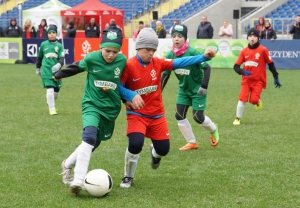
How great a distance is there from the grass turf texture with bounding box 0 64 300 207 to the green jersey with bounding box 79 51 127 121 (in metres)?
0.90

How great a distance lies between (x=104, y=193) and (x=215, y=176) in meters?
1.66

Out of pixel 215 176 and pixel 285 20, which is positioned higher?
pixel 285 20

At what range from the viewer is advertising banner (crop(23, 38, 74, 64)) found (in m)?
28.2

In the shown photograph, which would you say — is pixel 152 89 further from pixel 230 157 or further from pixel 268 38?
pixel 268 38

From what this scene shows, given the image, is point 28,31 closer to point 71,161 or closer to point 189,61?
point 71,161

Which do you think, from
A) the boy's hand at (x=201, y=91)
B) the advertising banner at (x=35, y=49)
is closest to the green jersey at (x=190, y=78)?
the boy's hand at (x=201, y=91)

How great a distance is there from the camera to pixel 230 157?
8758 mm

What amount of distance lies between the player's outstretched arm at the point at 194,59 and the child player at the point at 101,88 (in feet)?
1.93

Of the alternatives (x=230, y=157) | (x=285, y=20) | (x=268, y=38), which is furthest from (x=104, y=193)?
(x=285, y=20)

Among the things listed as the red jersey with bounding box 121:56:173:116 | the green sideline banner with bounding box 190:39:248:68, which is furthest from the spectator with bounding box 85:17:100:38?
the red jersey with bounding box 121:56:173:116

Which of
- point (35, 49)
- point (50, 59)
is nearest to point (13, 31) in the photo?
point (35, 49)

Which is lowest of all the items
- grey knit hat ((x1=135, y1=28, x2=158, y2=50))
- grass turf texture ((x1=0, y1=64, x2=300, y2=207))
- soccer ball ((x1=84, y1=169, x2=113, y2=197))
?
grass turf texture ((x1=0, y1=64, x2=300, y2=207))

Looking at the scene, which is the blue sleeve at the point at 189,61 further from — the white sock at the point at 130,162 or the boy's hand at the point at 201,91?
the boy's hand at the point at 201,91

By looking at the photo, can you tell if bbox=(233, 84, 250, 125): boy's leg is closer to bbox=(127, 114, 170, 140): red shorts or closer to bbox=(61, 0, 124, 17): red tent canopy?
bbox=(127, 114, 170, 140): red shorts
